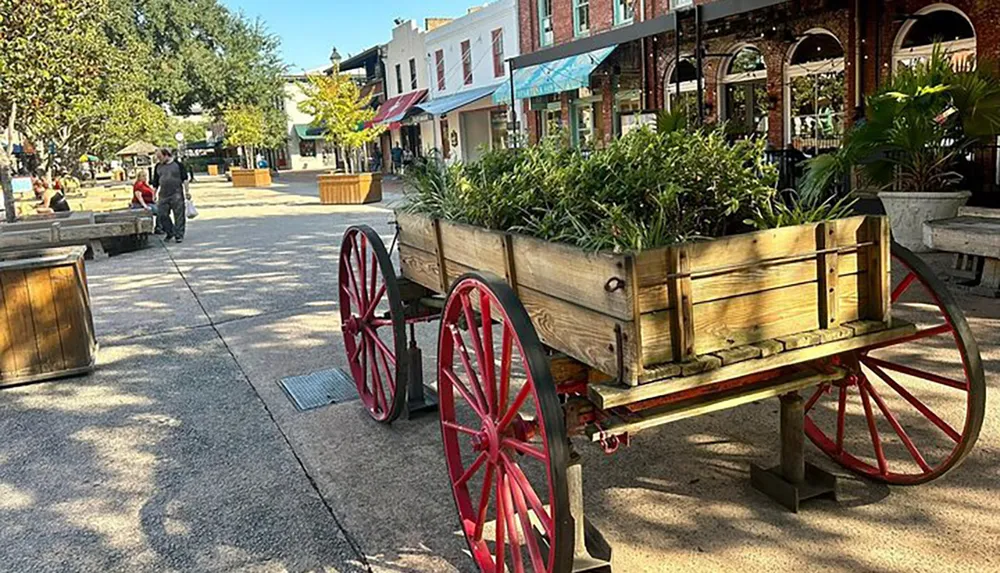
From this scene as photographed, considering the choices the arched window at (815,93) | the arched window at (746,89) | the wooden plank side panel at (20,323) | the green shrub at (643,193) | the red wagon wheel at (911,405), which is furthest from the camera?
the arched window at (746,89)

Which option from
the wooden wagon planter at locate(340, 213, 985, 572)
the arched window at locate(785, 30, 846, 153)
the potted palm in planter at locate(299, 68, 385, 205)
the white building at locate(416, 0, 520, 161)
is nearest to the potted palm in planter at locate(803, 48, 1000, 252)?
the wooden wagon planter at locate(340, 213, 985, 572)

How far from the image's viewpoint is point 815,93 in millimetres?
13234

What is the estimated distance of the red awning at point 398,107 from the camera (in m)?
31.8

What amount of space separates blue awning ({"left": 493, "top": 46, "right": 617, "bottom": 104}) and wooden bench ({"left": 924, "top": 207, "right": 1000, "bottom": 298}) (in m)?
10.2

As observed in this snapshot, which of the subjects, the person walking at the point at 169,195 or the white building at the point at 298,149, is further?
the white building at the point at 298,149

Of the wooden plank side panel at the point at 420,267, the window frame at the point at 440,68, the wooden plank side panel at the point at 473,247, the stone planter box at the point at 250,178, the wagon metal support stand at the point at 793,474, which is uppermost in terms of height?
the window frame at the point at 440,68

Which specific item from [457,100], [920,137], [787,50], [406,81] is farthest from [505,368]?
[406,81]

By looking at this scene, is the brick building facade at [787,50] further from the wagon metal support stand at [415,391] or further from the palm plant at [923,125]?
the wagon metal support stand at [415,391]

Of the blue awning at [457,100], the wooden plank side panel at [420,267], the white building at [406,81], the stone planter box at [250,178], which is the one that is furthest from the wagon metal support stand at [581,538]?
the stone planter box at [250,178]

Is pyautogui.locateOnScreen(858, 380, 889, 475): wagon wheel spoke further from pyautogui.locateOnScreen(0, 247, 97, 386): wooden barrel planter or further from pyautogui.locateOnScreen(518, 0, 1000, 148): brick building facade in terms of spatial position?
pyautogui.locateOnScreen(518, 0, 1000, 148): brick building facade

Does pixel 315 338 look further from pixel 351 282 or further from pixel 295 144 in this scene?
pixel 295 144

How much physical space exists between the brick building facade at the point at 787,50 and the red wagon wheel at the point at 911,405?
14.3ft

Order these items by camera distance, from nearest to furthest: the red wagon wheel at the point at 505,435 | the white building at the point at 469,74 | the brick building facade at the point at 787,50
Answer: the red wagon wheel at the point at 505,435
the brick building facade at the point at 787,50
the white building at the point at 469,74

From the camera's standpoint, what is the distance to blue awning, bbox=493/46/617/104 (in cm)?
1669
